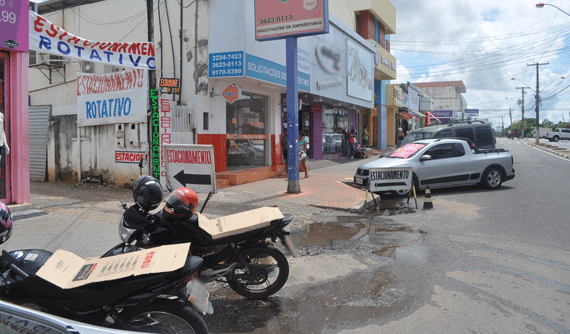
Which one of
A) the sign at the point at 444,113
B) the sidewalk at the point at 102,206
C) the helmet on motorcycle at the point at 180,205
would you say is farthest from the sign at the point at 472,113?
the helmet on motorcycle at the point at 180,205

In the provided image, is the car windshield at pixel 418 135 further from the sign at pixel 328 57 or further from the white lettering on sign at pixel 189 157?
the white lettering on sign at pixel 189 157

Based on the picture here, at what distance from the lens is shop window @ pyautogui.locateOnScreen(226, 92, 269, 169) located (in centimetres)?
1388

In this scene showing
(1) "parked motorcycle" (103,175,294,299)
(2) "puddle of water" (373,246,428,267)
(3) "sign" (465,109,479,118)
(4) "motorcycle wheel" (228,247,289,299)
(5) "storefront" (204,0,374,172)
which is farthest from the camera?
(3) "sign" (465,109,479,118)

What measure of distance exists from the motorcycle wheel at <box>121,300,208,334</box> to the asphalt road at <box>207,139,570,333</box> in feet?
3.29

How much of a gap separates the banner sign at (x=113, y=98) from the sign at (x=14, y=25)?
351 cm

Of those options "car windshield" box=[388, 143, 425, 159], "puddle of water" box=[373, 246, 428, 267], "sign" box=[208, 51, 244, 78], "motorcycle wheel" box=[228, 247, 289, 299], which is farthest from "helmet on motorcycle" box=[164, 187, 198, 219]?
"car windshield" box=[388, 143, 425, 159]

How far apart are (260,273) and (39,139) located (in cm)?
1262

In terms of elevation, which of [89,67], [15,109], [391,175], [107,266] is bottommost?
[107,266]

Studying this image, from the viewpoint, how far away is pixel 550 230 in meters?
7.24

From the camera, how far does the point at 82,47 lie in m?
8.83

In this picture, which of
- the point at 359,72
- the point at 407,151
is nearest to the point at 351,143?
the point at 359,72

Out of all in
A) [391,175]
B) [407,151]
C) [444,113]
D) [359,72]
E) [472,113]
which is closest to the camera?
[391,175]

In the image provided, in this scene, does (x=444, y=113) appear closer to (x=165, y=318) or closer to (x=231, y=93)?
(x=231, y=93)

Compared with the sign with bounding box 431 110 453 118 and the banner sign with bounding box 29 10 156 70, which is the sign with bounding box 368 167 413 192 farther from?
the sign with bounding box 431 110 453 118
